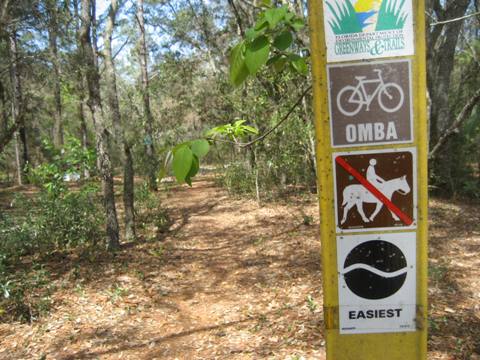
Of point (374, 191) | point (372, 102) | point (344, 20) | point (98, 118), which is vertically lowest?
point (374, 191)

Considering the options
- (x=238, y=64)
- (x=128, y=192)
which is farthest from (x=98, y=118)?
(x=238, y=64)

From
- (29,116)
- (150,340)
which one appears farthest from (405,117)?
(29,116)

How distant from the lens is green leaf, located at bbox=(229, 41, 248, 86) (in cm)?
125

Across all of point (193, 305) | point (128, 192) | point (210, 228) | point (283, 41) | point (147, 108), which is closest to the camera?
point (283, 41)

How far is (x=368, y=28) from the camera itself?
1225 mm

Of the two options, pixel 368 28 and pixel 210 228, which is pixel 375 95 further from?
pixel 210 228

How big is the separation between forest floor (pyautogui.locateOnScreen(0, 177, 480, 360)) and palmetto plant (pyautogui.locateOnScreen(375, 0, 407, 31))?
2.88m

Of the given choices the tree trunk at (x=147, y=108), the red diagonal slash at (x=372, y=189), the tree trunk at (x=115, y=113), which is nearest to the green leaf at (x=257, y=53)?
the red diagonal slash at (x=372, y=189)

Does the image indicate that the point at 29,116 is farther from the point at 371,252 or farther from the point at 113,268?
the point at 371,252

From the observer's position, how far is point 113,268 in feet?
20.1

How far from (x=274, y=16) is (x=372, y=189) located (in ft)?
2.09

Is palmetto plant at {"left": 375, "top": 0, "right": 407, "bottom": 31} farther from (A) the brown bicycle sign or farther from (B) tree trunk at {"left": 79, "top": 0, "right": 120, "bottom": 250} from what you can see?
(B) tree trunk at {"left": 79, "top": 0, "right": 120, "bottom": 250}

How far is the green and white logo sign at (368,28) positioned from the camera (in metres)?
1.22

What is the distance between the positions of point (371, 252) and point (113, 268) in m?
5.52
